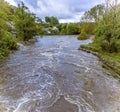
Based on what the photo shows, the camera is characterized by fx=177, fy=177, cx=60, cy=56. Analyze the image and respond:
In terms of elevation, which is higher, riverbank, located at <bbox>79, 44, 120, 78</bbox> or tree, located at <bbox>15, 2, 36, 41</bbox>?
tree, located at <bbox>15, 2, 36, 41</bbox>

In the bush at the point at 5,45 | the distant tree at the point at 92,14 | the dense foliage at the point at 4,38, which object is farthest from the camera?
the distant tree at the point at 92,14

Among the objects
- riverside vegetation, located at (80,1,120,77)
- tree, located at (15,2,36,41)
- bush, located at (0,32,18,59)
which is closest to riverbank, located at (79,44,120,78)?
riverside vegetation, located at (80,1,120,77)

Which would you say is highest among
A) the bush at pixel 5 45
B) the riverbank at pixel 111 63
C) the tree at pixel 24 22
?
the tree at pixel 24 22

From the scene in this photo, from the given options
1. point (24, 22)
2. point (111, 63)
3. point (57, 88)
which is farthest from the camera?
point (24, 22)

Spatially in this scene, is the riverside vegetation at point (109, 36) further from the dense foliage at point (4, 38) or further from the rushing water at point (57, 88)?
the dense foliage at point (4, 38)

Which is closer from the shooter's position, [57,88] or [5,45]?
[57,88]

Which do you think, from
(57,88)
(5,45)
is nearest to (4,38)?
(5,45)

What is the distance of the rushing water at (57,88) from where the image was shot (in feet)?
20.3

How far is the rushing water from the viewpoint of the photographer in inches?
243

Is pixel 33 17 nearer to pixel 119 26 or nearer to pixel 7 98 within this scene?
pixel 119 26

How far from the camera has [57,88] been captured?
7820 mm

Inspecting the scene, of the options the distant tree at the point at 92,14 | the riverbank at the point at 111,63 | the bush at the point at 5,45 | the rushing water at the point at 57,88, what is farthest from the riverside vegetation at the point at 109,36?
the distant tree at the point at 92,14

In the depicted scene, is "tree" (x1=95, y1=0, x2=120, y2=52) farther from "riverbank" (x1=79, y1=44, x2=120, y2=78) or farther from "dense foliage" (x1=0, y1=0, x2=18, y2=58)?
"dense foliage" (x1=0, y1=0, x2=18, y2=58)

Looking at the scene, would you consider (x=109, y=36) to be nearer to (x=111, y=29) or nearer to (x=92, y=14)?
(x=111, y=29)
